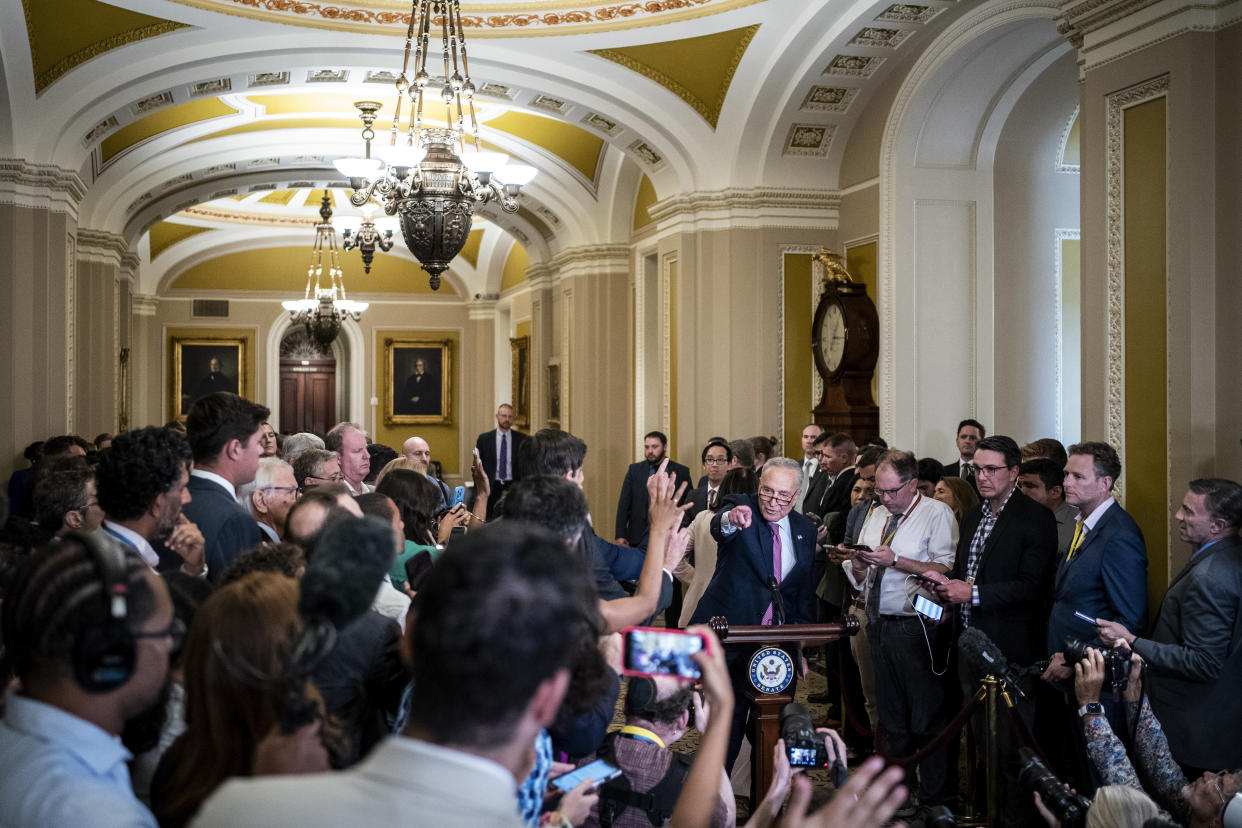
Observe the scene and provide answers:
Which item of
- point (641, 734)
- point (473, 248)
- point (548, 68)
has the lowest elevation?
point (641, 734)

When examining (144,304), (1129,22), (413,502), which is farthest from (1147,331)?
(144,304)

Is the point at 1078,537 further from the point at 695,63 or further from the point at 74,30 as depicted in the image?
the point at 74,30

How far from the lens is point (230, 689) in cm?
156

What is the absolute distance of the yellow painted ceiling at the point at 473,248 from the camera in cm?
1922

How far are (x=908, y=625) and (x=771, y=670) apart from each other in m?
1.35

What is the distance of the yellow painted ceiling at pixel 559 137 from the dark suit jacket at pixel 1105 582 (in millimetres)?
8359

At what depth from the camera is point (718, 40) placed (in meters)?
8.91

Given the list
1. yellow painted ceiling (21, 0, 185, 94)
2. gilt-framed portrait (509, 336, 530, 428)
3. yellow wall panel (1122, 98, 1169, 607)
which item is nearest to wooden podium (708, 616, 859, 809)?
yellow wall panel (1122, 98, 1169, 607)

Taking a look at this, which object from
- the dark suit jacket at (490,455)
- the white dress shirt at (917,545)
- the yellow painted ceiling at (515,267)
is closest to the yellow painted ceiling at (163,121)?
the dark suit jacket at (490,455)

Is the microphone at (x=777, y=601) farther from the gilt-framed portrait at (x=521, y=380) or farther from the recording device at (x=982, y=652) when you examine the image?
the gilt-framed portrait at (x=521, y=380)

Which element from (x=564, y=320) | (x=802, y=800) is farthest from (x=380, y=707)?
(x=564, y=320)

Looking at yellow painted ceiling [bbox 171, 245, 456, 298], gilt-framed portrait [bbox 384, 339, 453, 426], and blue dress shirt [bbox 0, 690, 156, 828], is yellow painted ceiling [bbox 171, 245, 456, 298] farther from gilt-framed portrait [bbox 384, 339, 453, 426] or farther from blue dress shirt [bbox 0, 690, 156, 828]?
blue dress shirt [bbox 0, 690, 156, 828]

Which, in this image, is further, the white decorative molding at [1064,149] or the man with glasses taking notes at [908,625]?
the white decorative molding at [1064,149]

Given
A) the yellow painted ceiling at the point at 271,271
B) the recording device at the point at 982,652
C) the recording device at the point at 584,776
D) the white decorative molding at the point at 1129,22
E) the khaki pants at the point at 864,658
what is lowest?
the khaki pants at the point at 864,658
